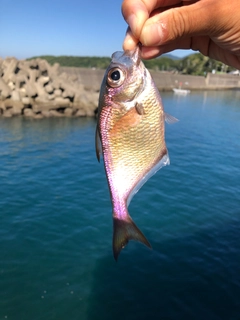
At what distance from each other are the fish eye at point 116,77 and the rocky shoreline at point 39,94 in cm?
2270

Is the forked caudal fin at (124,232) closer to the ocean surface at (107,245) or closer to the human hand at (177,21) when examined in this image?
the human hand at (177,21)

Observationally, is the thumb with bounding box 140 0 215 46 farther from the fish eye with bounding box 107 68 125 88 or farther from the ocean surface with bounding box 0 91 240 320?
the ocean surface with bounding box 0 91 240 320

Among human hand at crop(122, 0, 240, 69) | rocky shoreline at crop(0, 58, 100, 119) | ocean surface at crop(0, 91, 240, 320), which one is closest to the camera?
human hand at crop(122, 0, 240, 69)

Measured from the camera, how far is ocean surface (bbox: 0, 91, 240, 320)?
6184 mm

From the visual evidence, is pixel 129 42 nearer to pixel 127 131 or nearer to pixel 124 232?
pixel 127 131

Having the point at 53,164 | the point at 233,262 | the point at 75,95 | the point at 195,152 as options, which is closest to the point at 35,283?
the point at 233,262

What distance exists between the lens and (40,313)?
5.89 m

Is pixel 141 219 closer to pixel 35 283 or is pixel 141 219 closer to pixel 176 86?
pixel 35 283

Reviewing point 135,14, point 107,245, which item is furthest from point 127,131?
point 107,245

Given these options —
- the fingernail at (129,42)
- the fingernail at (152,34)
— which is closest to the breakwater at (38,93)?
the fingernail at (129,42)

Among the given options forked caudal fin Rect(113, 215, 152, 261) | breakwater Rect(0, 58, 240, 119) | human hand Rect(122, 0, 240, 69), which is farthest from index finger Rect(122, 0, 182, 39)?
breakwater Rect(0, 58, 240, 119)

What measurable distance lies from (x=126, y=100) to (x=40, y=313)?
5163 mm

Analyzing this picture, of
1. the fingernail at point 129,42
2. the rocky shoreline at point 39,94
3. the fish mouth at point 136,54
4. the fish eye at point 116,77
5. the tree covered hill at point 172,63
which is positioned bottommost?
the rocky shoreline at point 39,94

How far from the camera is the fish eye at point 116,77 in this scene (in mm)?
2203
